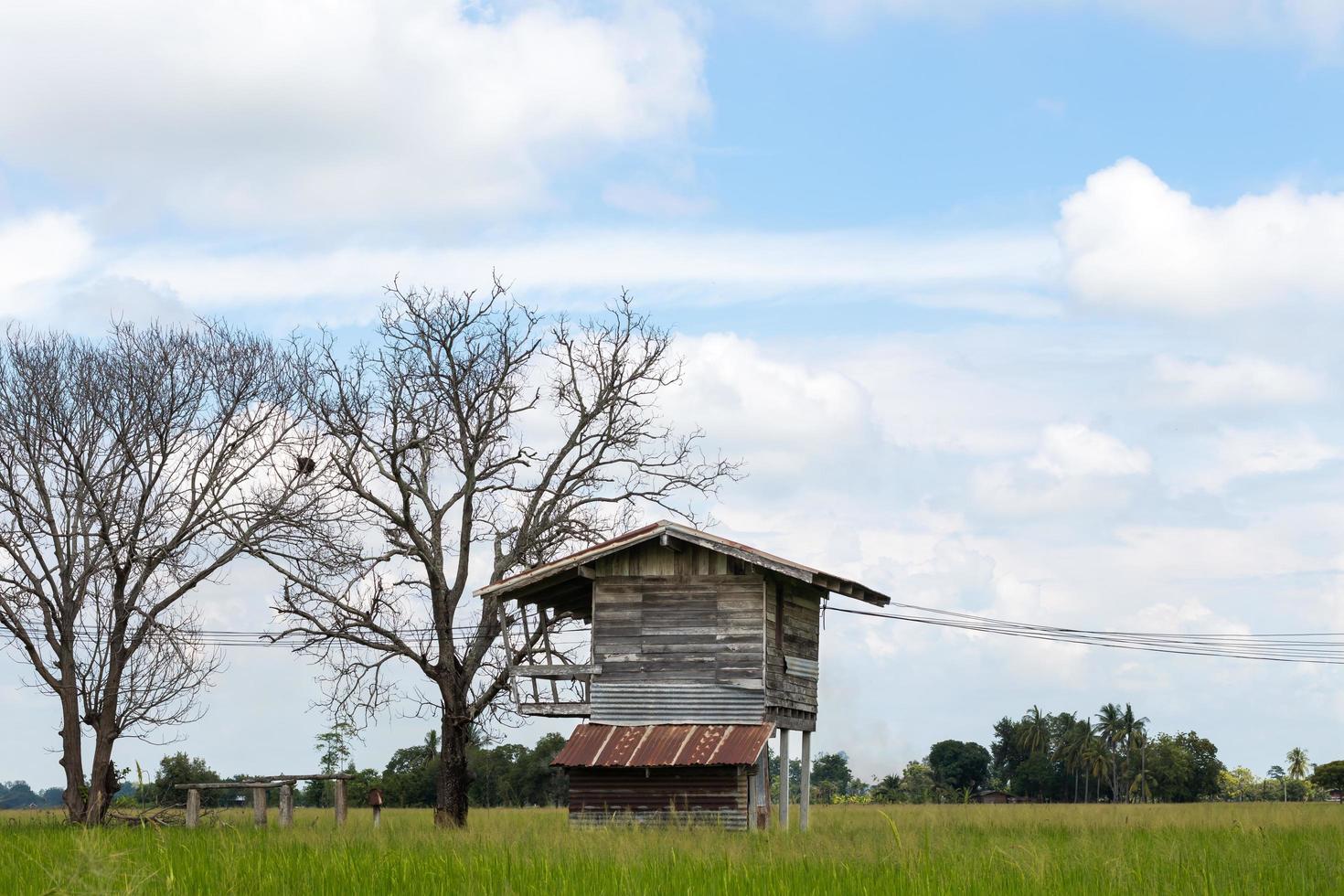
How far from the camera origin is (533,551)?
3553 centimetres

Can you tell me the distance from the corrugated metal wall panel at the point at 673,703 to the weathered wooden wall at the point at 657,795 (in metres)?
1.02

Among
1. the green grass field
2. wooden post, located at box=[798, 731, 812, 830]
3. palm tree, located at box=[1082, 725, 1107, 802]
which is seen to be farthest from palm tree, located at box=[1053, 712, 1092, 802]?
the green grass field

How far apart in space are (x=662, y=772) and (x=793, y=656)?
417 cm

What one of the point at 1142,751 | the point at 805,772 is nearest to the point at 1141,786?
the point at 1142,751

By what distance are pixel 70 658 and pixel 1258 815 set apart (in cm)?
3060

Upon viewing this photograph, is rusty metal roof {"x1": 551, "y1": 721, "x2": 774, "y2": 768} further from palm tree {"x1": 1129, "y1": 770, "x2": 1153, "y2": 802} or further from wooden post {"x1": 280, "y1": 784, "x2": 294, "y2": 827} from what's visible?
palm tree {"x1": 1129, "y1": 770, "x2": 1153, "y2": 802}

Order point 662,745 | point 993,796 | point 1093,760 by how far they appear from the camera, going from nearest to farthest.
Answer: point 662,745
point 993,796
point 1093,760

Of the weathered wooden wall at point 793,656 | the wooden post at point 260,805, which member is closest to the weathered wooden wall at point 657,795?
the weathered wooden wall at point 793,656

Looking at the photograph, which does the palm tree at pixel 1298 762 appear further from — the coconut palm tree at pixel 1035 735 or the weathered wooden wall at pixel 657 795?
the weathered wooden wall at pixel 657 795

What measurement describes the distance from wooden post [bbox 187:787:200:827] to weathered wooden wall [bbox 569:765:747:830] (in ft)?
29.8

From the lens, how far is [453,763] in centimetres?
3509

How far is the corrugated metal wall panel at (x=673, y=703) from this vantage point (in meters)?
28.6

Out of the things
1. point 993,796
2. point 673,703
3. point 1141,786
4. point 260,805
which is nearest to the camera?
point 673,703

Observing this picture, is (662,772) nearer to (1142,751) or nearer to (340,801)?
(340,801)
